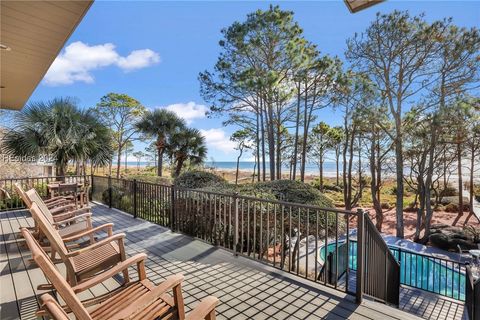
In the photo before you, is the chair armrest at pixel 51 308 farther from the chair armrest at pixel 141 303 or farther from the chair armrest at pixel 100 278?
the chair armrest at pixel 100 278

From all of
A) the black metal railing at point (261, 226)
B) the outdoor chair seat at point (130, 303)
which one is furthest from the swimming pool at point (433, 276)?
the outdoor chair seat at point (130, 303)

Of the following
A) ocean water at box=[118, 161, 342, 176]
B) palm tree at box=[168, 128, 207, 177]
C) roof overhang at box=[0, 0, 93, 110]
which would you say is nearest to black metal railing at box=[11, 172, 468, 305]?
roof overhang at box=[0, 0, 93, 110]

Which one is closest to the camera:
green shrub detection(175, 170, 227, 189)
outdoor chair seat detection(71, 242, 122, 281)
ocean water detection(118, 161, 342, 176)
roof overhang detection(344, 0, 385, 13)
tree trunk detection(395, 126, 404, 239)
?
outdoor chair seat detection(71, 242, 122, 281)

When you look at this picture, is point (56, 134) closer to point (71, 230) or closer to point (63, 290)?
point (71, 230)

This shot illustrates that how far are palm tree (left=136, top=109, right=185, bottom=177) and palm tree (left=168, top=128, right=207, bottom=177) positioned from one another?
0.36 m

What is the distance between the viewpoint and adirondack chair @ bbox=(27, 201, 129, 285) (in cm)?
192

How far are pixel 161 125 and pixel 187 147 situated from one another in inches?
71.7

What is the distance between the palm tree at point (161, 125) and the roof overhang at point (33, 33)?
921 cm

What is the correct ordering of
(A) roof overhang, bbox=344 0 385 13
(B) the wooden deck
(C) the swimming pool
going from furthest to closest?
(C) the swimming pool
(A) roof overhang, bbox=344 0 385 13
(B) the wooden deck

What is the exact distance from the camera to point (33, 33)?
3320 mm

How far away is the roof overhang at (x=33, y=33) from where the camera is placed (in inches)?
110

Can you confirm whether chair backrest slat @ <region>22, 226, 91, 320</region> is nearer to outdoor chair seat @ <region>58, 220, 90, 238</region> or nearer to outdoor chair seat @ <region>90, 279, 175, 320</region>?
outdoor chair seat @ <region>90, 279, 175, 320</region>

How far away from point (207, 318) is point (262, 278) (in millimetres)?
1685

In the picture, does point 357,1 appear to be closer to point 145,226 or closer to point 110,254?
point 110,254
